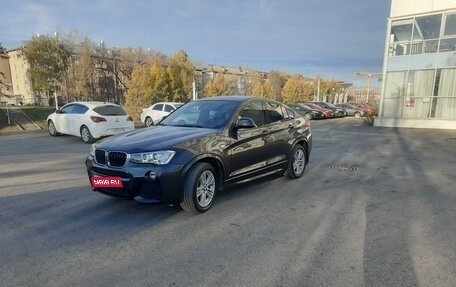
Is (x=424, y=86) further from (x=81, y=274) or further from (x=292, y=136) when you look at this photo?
(x=81, y=274)

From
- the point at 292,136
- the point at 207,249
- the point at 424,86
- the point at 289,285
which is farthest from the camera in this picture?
the point at 424,86

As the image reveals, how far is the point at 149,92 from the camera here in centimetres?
2867

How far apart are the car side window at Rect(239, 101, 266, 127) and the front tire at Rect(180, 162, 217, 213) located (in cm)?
117

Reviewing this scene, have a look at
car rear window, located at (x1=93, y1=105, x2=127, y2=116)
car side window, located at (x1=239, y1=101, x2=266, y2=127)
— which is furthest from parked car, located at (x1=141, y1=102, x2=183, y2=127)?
car side window, located at (x1=239, y1=101, x2=266, y2=127)

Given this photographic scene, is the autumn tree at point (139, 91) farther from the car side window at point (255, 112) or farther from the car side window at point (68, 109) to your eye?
the car side window at point (255, 112)

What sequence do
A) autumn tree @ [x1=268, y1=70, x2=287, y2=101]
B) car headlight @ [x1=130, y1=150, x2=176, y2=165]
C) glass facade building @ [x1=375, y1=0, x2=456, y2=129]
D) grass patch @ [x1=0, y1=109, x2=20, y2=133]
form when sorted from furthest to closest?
autumn tree @ [x1=268, y1=70, x2=287, y2=101] → glass facade building @ [x1=375, y1=0, x2=456, y2=129] → grass patch @ [x1=0, y1=109, x2=20, y2=133] → car headlight @ [x1=130, y1=150, x2=176, y2=165]

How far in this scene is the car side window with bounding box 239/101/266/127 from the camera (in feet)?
16.3

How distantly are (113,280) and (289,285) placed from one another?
1.54 m

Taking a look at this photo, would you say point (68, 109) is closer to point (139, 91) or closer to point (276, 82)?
point (139, 91)

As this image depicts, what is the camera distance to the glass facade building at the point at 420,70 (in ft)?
53.1

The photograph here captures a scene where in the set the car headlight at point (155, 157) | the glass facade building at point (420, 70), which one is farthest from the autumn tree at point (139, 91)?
the car headlight at point (155, 157)

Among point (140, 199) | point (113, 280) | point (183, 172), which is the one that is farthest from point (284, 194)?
point (113, 280)

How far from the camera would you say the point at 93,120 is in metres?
10.4

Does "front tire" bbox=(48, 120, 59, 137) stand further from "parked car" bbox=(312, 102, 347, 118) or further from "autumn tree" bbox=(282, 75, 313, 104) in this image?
"autumn tree" bbox=(282, 75, 313, 104)
